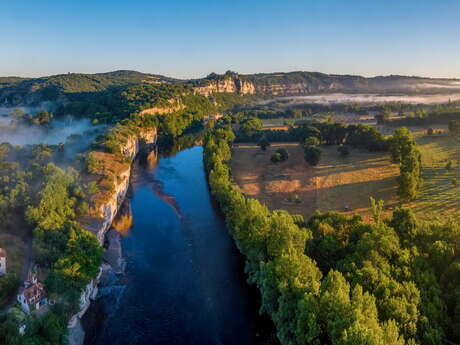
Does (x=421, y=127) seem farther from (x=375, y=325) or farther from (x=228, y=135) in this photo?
(x=375, y=325)

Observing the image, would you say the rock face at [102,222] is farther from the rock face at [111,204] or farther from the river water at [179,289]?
the river water at [179,289]

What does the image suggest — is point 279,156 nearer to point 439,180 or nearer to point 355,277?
point 439,180

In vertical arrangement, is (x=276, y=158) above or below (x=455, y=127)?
below

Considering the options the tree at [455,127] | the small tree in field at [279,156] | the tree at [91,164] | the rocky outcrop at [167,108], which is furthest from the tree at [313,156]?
the rocky outcrop at [167,108]

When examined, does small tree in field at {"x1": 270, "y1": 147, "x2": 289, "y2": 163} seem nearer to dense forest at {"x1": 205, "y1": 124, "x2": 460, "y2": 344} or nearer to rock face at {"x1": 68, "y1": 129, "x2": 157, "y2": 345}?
rock face at {"x1": 68, "y1": 129, "x2": 157, "y2": 345}

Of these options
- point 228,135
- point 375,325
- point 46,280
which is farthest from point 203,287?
point 228,135

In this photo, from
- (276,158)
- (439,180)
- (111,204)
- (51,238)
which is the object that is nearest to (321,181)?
(276,158)
